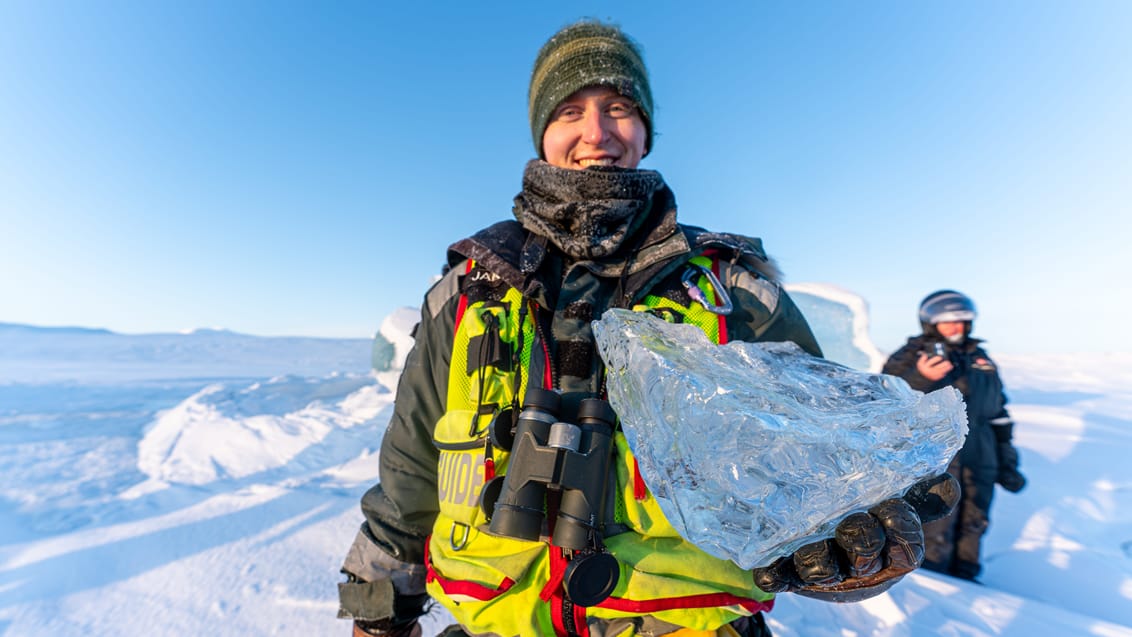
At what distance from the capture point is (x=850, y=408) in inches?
39.5

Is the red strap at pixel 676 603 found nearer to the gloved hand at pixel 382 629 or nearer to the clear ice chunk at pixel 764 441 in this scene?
the clear ice chunk at pixel 764 441

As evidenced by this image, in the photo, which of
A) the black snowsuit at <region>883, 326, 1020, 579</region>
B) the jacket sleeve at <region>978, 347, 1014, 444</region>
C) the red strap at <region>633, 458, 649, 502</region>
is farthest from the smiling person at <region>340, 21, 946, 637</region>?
the jacket sleeve at <region>978, 347, 1014, 444</region>

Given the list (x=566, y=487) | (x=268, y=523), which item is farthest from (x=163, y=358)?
(x=566, y=487)

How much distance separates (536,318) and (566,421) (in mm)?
317

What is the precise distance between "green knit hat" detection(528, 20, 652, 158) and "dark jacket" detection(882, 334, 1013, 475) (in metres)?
3.98

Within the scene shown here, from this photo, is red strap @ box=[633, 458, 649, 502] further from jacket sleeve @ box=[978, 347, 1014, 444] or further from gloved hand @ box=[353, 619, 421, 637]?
jacket sleeve @ box=[978, 347, 1014, 444]

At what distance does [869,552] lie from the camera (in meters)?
0.85

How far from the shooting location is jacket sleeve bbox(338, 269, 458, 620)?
1397 mm

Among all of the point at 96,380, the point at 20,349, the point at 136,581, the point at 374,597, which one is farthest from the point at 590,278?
the point at 20,349

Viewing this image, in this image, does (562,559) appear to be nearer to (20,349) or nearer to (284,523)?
(284,523)

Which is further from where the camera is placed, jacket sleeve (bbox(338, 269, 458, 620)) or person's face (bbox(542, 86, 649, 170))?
person's face (bbox(542, 86, 649, 170))

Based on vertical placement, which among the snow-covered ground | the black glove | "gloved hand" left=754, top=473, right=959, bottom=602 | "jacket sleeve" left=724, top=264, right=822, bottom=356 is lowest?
the snow-covered ground

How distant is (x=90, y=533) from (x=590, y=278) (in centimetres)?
443

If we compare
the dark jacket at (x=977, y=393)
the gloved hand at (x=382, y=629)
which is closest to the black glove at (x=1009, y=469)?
the dark jacket at (x=977, y=393)
